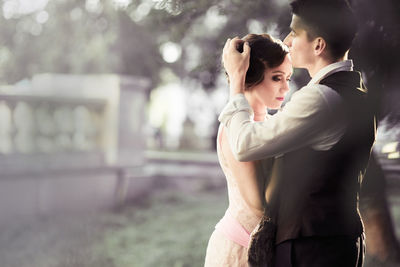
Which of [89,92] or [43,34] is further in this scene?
[43,34]

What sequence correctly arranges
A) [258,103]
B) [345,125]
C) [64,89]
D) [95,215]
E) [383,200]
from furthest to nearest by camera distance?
1. [64,89]
2. [95,215]
3. [383,200]
4. [258,103]
5. [345,125]

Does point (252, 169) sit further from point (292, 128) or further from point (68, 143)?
point (68, 143)

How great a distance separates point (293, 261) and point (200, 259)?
12.1 ft

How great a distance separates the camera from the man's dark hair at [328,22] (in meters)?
1.55

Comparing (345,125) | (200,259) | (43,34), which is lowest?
(200,259)

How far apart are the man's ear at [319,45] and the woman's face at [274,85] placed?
135mm

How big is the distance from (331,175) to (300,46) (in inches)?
15.9

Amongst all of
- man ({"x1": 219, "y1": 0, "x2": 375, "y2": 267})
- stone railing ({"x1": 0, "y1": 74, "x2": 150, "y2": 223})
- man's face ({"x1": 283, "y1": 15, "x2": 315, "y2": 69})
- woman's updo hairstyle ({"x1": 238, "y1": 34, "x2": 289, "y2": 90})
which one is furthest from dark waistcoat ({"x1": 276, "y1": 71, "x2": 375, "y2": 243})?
stone railing ({"x1": 0, "y1": 74, "x2": 150, "y2": 223})

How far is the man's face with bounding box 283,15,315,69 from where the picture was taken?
5.19 ft

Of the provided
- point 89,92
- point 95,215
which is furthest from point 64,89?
point 95,215

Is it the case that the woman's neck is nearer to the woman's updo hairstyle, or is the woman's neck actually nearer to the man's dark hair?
the woman's updo hairstyle

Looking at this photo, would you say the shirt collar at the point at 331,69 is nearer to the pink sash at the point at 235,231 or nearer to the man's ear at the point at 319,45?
the man's ear at the point at 319,45

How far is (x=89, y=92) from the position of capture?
755cm

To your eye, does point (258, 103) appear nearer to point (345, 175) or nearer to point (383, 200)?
point (345, 175)
